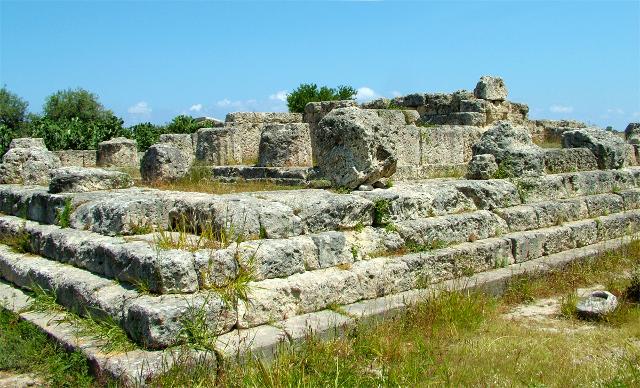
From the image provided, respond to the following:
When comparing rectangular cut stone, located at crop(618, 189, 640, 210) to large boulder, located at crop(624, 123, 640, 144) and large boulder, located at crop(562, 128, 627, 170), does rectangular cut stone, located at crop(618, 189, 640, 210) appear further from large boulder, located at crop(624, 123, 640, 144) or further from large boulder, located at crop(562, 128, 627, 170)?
large boulder, located at crop(624, 123, 640, 144)

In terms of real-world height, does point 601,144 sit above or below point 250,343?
above

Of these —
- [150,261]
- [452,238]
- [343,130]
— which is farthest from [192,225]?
[452,238]

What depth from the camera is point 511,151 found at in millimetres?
9680

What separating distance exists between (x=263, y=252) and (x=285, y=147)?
776 cm

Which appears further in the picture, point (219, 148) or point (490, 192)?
point (219, 148)

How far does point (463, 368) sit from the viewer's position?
4.97 meters

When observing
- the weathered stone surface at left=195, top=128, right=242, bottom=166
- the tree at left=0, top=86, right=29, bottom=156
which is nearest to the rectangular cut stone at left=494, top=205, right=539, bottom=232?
the weathered stone surface at left=195, top=128, right=242, bottom=166

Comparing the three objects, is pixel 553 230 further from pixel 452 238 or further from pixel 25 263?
pixel 25 263

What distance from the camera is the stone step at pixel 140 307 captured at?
484 cm

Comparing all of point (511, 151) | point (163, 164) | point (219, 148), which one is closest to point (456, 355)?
point (511, 151)

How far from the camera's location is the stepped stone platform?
204 inches

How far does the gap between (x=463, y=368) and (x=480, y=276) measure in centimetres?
257

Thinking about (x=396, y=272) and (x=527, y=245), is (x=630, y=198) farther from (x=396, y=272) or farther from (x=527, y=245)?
(x=396, y=272)

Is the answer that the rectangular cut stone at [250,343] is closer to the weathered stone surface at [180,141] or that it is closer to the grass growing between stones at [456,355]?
the grass growing between stones at [456,355]
